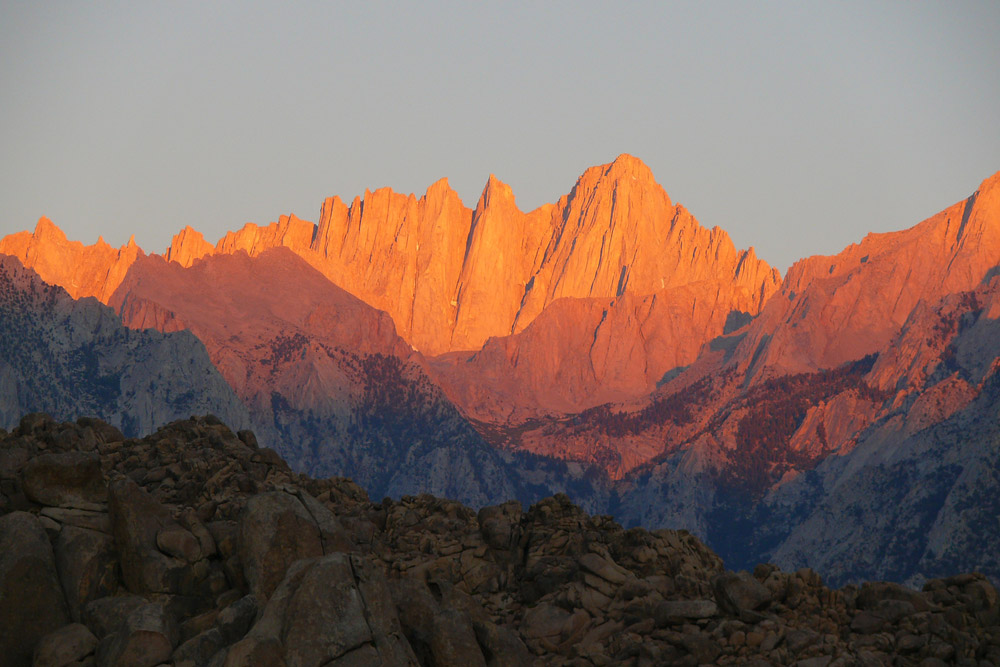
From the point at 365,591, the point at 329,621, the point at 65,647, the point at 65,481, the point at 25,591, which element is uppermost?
the point at 65,481

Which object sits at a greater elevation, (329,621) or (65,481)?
(65,481)

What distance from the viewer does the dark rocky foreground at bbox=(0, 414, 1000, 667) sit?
31.9 metres

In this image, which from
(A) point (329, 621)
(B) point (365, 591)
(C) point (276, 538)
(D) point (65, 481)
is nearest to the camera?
(A) point (329, 621)

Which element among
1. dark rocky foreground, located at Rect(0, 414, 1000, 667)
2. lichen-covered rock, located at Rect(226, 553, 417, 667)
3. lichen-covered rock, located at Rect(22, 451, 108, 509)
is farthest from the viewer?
lichen-covered rock, located at Rect(22, 451, 108, 509)

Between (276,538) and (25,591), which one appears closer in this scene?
(25,591)

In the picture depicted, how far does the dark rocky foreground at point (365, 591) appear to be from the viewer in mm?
31938

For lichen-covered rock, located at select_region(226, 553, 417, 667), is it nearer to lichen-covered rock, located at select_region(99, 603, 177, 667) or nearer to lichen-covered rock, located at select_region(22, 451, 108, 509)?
lichen-covered rock, located at select_region(99, 603, 177, 667)

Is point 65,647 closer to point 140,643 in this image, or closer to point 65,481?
point 140,643

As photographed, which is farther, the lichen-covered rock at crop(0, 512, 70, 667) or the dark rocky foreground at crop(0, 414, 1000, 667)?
the lichen-covered rock at crop(0, 512, 70, 667)

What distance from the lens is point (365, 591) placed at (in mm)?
32344

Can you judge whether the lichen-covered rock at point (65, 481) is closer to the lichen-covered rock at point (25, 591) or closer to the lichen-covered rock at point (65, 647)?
the lichen-covered rock at point (25, 591)

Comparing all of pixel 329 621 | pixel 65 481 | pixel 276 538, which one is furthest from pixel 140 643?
pixel 65 481

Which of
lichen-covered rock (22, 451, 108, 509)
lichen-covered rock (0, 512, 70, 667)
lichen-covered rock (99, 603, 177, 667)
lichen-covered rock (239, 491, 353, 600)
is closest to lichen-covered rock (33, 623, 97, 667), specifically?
lichen-covered rock (99, 603, 177, 667)

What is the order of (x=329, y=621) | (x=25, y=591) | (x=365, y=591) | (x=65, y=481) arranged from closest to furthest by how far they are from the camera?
(x=329, y=621)
(x=365, y=591)
(x=25, y=591)
(x=65, y=481)
